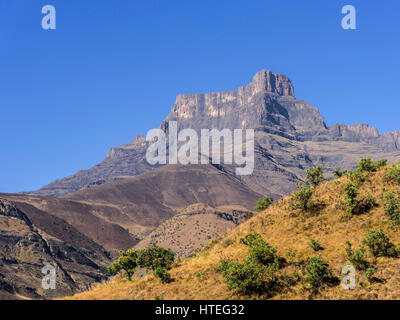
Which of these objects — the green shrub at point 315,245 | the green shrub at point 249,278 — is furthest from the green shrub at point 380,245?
the green shrub at point 249,278

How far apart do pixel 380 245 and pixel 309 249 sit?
245 inches

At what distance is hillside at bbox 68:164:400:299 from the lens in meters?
33.3

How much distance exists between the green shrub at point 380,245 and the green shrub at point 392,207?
4.24 meters

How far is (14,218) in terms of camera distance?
197 meters

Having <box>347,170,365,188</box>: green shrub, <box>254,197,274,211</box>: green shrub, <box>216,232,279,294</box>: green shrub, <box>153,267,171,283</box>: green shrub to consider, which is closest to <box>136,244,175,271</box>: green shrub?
<box>153,267,171,283</box>: green shrub

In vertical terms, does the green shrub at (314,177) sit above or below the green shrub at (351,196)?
above

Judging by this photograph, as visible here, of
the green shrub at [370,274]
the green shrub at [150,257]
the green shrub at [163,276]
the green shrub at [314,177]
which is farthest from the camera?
the green shrub at [314,177]

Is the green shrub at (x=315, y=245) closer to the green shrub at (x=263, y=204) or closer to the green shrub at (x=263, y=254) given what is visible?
the green shrub at (x=263, y=254)

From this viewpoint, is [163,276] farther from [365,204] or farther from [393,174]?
[393,174]

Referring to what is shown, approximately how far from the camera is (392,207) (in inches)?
1560

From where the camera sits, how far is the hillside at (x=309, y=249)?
3334 cm
